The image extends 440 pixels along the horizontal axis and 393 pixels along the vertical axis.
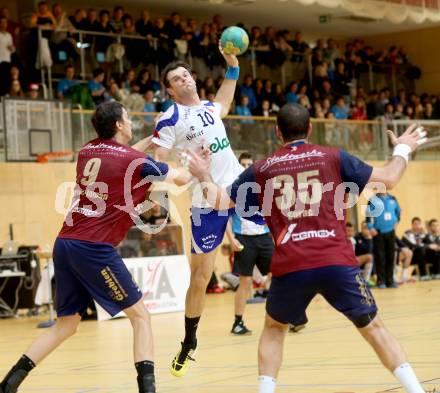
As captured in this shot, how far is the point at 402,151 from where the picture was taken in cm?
592

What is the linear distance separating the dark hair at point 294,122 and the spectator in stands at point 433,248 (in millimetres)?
18176

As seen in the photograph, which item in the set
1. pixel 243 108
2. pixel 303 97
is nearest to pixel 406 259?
pixel 243 108

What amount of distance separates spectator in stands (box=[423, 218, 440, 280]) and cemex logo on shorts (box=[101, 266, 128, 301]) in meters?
17.5

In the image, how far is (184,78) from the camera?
28.4 ft

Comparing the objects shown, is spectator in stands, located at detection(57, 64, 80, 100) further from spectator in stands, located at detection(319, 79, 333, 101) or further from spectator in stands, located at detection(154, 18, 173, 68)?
spectator in stands, located at detection(319, 79, 333, 101)

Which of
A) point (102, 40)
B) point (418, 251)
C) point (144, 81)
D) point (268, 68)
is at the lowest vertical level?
point (418, 251)

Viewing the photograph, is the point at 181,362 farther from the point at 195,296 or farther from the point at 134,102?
the point at 134,102

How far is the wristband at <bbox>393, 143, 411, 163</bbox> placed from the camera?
19.3 ft

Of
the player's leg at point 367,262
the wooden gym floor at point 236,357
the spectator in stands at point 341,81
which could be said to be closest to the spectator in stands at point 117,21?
the spectator in stands at point 341,81

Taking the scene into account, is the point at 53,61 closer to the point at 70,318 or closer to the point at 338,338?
the point at 338,338

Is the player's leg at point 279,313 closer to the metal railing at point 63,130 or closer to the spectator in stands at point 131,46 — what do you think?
the metal railing at point 63,130

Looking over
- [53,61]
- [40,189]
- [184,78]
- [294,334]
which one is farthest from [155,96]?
[184,78]

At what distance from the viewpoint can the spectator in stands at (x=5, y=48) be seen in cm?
A: 2102

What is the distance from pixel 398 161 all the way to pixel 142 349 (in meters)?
2.26
